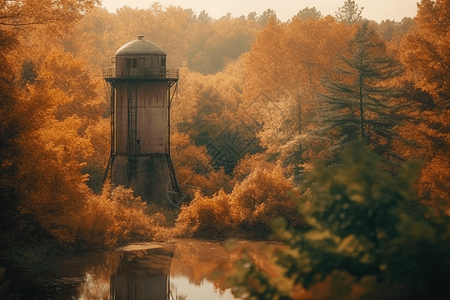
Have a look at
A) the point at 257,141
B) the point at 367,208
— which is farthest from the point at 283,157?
the point at 367,208

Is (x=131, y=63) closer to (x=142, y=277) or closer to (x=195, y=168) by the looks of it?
(x=195, y=168)

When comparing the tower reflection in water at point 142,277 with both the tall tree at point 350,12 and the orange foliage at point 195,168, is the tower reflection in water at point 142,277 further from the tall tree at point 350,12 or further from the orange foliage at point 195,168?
the tall tree at point 350,12

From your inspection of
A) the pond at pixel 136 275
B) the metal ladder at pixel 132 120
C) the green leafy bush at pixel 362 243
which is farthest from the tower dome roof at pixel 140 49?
the green leafy bush at pixel 362 243

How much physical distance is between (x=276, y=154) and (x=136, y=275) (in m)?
25.7

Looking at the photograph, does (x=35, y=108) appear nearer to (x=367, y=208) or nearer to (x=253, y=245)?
(x=253, y=245)

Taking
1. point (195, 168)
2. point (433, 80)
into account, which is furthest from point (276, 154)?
point (433, 80)

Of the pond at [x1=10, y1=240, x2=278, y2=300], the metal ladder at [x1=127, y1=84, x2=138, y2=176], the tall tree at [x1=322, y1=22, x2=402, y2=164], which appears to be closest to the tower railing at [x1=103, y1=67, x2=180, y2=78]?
the metal ladder at [x1=127, y1=84, x2=138, y2=176]

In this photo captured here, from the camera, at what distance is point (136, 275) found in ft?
93.1

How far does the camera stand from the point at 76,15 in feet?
92.8

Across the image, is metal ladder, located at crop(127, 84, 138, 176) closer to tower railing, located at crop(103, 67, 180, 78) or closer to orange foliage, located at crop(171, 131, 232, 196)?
tower railing, located at crop(103, 67, 180, 78)

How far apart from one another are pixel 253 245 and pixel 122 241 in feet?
19.1

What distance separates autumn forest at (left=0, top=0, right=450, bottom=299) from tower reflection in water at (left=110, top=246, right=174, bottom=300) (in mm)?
Answer: 2379

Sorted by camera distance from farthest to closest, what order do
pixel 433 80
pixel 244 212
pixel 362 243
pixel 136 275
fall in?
pixel 244 212, pixel 433 80, pixel 136 275, pixel 362 243

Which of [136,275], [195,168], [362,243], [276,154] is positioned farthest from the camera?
[276,154]
